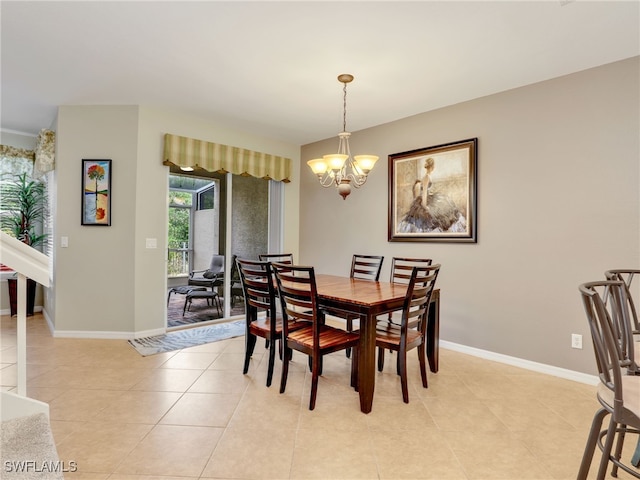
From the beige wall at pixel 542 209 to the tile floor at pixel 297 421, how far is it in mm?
486

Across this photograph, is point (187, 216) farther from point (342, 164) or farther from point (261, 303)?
point (342, 164)

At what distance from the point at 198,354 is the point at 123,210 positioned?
1.88 metres

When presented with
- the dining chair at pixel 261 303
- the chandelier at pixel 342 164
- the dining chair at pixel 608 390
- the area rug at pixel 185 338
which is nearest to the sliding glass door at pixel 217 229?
the area rug at pixel 185 338

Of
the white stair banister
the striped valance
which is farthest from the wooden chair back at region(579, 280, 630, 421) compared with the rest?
the striped valance

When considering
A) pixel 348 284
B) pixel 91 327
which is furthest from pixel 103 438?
pixel 91 327

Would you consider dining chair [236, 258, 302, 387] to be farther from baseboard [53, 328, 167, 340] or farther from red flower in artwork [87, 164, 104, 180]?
red flower in artwork [87, 164, 104, 180]

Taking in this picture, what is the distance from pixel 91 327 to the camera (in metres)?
3.80

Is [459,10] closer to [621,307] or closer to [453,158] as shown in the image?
[453,158]

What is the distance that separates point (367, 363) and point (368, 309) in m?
0.36

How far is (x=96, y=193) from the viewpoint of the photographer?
3.79 meters

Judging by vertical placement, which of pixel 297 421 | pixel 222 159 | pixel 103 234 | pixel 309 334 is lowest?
pixel 297 421

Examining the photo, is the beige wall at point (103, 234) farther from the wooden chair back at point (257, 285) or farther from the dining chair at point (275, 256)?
the wooden chair back at point (257, 285)

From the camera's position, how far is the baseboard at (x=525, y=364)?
2.77 m

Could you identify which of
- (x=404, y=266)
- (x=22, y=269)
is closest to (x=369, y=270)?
(x=404, y=266)
